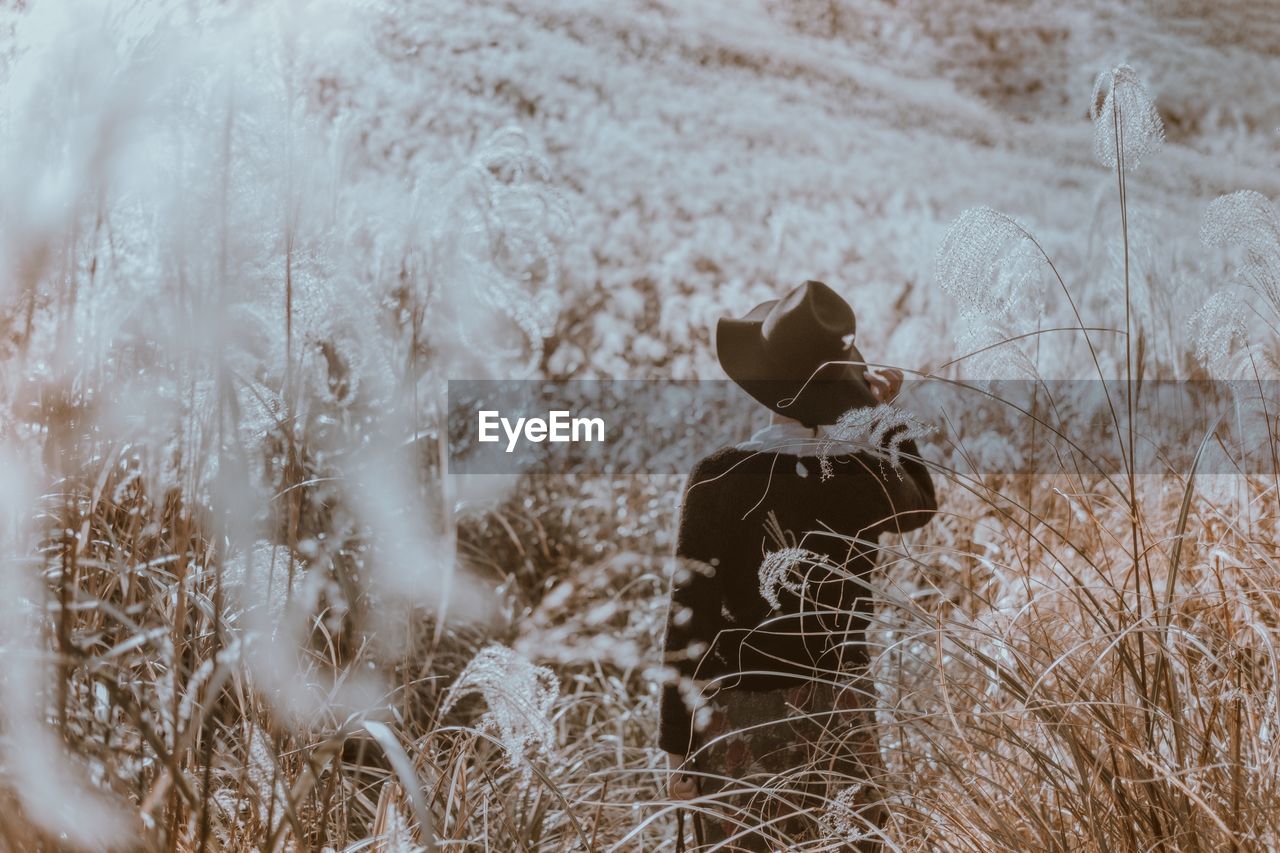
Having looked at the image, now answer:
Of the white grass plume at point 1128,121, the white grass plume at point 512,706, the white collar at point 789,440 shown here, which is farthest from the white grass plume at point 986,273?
the white grass plume at point 512,706

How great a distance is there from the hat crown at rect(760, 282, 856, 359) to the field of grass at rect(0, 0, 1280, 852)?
0.18 metres

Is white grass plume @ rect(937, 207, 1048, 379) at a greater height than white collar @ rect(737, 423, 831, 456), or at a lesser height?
greater

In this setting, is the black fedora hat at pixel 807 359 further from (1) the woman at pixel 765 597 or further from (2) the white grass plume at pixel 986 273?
(2) the white grass plume at pixel 986 273

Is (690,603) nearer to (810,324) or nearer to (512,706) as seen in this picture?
(512,706)

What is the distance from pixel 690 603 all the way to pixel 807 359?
408mm

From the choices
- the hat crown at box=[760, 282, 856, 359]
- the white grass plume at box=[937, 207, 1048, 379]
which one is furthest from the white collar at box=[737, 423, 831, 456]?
the white grass plume at box=[937, 207, 1048, 379]

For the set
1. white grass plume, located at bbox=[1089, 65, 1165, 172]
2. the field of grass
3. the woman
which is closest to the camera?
the field of grass

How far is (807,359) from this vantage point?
135 centimetres

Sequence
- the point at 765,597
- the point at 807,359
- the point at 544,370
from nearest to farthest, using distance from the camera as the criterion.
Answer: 1. the point at 765,597
2. the point at 807,359
3. the point at 544,370

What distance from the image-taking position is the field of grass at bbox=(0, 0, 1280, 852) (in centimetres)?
100

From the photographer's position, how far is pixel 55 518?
1332 millimetres

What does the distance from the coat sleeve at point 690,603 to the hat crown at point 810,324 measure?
24 cm

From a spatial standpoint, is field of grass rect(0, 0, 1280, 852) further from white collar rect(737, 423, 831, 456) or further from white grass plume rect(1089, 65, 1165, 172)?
white collar rect(737, 423, 831, 456)

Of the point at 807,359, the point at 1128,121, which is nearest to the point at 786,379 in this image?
the point at 807,359
